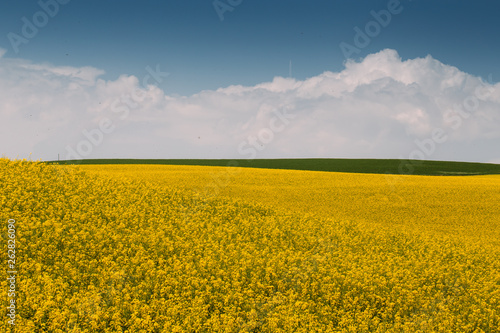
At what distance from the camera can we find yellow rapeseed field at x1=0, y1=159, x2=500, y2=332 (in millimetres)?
6898

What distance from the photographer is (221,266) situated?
29.4ft

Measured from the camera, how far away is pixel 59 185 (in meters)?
14.4

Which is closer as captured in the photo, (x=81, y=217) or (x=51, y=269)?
(x=51, y=269)

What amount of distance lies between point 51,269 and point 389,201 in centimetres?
1646

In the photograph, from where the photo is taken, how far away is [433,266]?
1041cm

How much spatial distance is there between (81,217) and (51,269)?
305 cm

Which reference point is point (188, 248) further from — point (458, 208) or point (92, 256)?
point (458, 208)

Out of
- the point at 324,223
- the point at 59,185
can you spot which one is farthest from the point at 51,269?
the point at 324,223

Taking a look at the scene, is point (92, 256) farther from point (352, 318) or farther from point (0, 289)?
point (352, 318)

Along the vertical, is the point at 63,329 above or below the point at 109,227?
below

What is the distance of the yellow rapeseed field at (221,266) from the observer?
690cm

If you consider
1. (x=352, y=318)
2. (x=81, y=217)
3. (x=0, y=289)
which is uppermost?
(x=81, y=217)

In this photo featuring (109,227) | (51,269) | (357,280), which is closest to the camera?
(51,269)

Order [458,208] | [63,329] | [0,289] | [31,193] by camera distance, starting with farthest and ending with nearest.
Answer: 1. [458,208]
2. [31,193]
3. [0,289]
4. [63,329]
